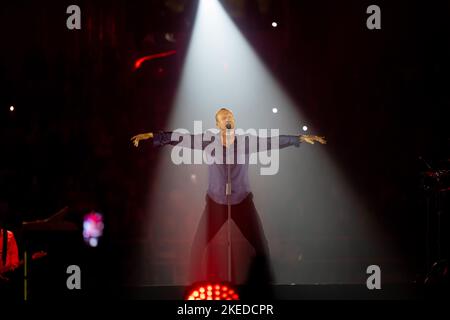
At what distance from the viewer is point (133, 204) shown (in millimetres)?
9617

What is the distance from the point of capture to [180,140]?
19.8 feet

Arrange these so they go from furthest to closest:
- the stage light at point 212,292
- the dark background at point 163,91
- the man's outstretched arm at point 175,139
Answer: the dark background at point 163,91, the man's outstretched arm at point 175,139, the stage light at point 212,292

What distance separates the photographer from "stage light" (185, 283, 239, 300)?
420cm

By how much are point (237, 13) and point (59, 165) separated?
3133mm

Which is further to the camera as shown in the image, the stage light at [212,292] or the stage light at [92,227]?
the stage light at [92,227]

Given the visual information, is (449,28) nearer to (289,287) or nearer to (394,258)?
(394,258)

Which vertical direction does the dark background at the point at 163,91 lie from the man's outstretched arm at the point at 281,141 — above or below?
above

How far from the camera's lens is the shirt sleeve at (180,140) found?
600 centimetres

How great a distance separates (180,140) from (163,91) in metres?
3.95

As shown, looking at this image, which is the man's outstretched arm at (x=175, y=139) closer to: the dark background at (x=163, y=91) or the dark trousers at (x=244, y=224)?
the dark trousers at (x=244, y=224)

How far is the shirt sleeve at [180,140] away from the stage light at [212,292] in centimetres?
195

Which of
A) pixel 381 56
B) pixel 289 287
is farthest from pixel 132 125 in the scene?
pixel 289 287

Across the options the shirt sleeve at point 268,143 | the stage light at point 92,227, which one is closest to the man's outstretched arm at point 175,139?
the shirt sleeve at point 268,143

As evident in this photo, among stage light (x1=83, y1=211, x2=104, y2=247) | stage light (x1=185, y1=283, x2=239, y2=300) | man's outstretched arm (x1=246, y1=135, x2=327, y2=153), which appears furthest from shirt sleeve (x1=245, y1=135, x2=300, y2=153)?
stage light (x1=83, y1=211, x2=104, y2=247)
